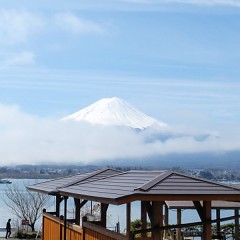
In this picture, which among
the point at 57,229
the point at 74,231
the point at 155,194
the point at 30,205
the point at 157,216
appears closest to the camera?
the point at 155,194

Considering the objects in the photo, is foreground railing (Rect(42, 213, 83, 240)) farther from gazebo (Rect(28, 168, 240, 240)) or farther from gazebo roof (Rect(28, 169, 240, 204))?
gazebo roof (Rect(28, 169, 240, 204))

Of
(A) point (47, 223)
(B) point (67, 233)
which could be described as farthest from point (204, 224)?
(A) point (47, 223)

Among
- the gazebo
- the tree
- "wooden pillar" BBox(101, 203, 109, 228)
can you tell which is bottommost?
the tree

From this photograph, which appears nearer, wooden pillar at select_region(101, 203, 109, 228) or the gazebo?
the gazebo

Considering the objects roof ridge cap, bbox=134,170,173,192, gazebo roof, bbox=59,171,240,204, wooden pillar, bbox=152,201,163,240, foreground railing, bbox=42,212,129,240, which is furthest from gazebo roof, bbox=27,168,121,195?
wooden pillar, bbox=152,201,163,240

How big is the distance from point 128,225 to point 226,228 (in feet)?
72.8

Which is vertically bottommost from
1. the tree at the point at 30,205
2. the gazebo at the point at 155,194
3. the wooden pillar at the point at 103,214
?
the tree at the point at 30,205

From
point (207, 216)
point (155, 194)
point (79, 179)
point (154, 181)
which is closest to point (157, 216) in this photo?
point (154, 181)

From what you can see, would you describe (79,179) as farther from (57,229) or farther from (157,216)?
(157,216)

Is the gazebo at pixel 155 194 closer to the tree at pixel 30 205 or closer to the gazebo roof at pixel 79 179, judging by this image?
the gazebo roof at pixel 79 179

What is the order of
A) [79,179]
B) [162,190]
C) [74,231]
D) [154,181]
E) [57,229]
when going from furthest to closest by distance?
1. [57,229]
2. [79,179]
3. [74,231]
4. [154,181]
5. [162,190]

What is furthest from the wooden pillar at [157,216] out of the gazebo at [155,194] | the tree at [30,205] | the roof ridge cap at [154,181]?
the tree at [30,205]

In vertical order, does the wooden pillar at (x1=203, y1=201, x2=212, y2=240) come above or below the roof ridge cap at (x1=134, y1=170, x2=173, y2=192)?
below

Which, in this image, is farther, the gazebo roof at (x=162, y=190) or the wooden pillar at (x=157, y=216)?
the wooden pillar at (x=157, y=216)
